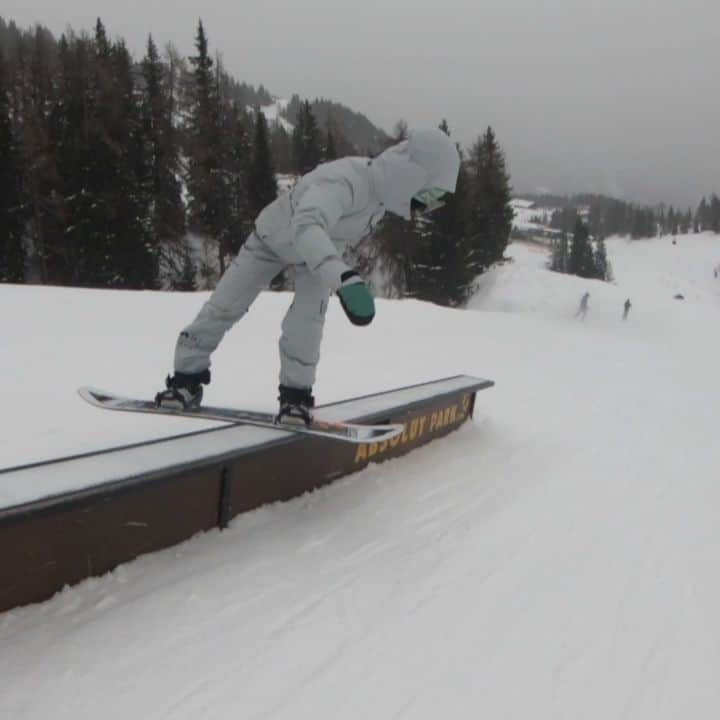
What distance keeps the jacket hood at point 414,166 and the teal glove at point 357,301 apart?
31.7 inches

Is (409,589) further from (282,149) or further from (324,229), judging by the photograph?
(282,149)

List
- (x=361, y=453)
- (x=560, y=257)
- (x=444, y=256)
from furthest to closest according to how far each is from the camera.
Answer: (x=560, y=257), (x=444, y=256), (x=361, y=453)

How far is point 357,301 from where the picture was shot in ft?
7.95

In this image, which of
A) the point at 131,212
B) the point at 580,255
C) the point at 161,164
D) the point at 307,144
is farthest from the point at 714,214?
the point at 131,212

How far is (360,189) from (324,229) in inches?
15.3

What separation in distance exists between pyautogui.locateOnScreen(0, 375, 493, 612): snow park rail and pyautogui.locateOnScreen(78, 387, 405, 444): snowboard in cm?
9

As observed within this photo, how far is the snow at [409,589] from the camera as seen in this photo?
172cm

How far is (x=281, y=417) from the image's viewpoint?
3023 mm

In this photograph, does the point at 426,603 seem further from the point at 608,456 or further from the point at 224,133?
the point at 224,133

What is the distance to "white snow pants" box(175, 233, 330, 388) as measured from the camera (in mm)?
3074

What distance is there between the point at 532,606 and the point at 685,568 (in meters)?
0.94

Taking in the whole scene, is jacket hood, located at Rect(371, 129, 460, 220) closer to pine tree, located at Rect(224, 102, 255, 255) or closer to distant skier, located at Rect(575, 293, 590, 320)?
distant skier, located at Rect(575, 293, 590, 320)

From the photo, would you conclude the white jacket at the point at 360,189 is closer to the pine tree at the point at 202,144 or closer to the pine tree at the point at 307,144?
the pine tree at the point at 202,144

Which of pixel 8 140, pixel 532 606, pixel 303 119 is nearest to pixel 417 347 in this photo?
pixel 532 606
